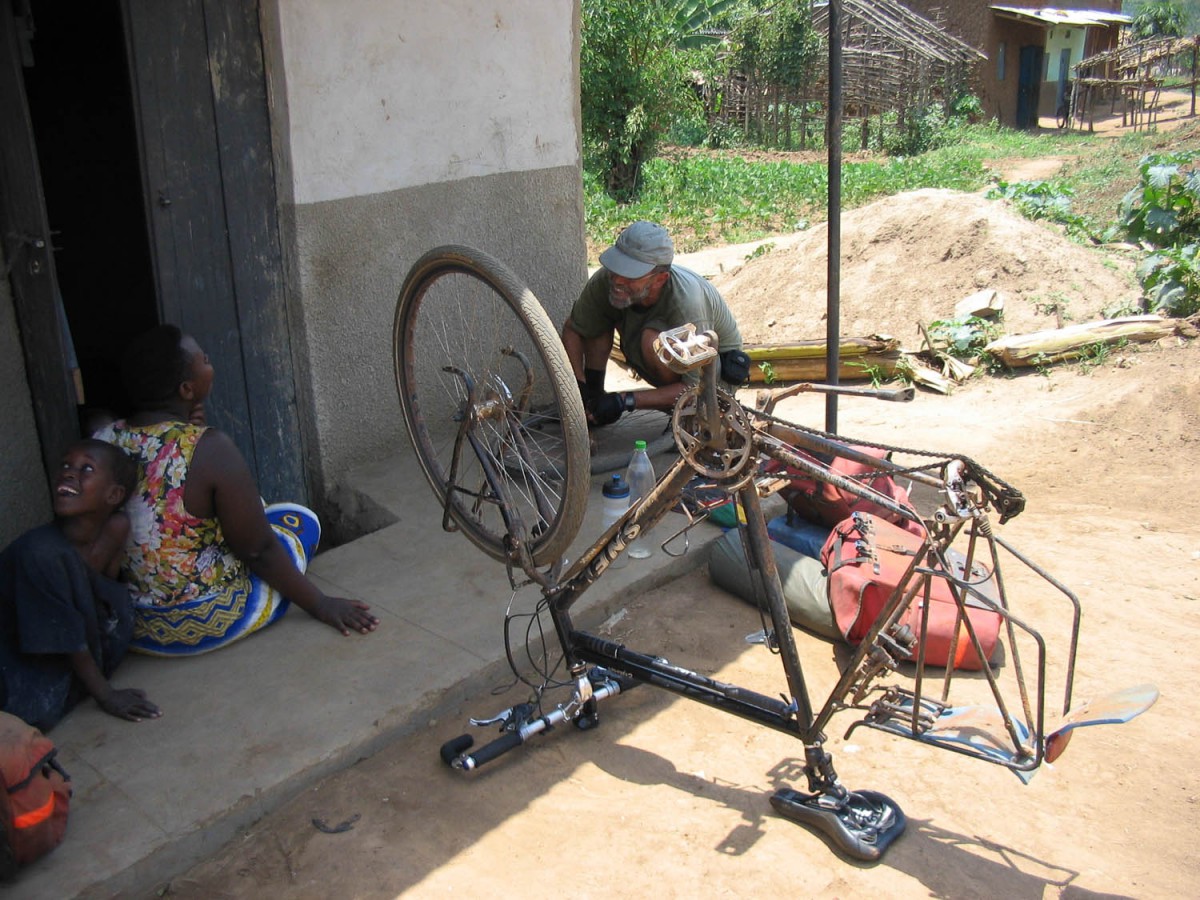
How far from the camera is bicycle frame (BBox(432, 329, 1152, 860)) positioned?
236cm

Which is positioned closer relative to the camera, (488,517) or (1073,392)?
(488,517)

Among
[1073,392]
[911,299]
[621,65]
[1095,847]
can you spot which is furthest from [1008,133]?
[1095,847]

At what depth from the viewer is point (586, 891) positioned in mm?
2535

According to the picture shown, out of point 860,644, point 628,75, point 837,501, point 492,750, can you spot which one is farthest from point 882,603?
point 628,75

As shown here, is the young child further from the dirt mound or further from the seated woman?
the dirt mound

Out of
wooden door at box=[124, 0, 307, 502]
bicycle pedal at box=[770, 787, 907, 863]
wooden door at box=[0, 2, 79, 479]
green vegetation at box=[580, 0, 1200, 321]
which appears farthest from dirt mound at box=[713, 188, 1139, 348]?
wooden door at box=[0, 2, 79, 479]

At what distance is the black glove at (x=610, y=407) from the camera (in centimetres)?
458

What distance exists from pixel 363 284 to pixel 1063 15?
89.4 feet

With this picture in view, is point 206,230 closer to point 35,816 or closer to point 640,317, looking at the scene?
point 640,317

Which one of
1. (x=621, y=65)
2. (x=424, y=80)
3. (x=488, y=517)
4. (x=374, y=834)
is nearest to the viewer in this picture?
(x=374, y=834)

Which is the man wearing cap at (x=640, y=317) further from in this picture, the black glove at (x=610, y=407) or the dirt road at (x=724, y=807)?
the dirt road at (x=724, y=807)

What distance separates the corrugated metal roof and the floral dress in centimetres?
2482

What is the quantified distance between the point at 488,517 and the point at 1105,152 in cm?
1725

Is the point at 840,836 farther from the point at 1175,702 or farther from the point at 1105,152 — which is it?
the point at 1105,152
